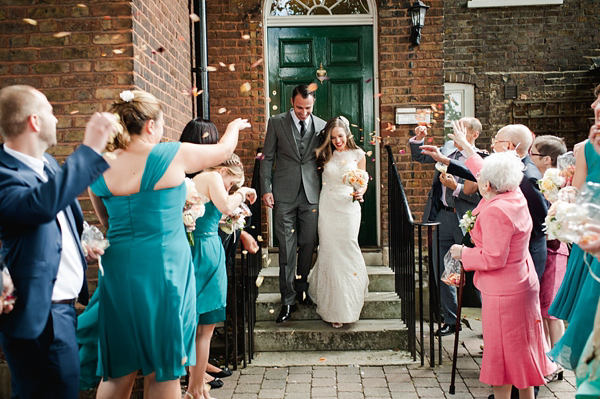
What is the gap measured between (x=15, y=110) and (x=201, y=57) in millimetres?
3814

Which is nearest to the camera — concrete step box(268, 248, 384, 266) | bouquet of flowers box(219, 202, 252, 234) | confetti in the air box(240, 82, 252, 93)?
bouquet of flowers box(219, 202, 252, 234)

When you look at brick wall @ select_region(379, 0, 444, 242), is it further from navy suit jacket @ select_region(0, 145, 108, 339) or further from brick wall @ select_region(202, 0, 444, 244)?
navy suit jacket @ select_region(0, 145, 108, 339)

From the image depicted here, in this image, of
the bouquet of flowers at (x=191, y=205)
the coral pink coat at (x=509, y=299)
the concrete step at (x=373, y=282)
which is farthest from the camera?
the concrete step at (x=373, y=282)

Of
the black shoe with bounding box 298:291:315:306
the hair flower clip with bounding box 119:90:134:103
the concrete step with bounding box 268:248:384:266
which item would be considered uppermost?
the hair flower clip with bounding box 119:90:134:103

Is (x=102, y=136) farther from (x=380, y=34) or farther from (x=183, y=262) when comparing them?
(x=380, y=34)

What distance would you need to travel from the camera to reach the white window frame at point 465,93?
945 centimetres

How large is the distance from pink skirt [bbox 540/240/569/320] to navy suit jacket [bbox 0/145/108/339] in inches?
137

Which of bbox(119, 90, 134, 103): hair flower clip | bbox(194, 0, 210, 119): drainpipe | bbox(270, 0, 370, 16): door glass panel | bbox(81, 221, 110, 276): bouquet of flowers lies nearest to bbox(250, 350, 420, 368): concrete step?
bbox(81, 221, 110, 276): bouquet of flowers

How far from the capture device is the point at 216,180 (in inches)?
138

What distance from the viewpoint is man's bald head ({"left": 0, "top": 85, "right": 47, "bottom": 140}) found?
2109mm

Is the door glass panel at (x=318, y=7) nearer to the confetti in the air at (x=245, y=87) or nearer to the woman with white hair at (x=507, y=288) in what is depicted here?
the confetti in the air at (x=245, y=87)

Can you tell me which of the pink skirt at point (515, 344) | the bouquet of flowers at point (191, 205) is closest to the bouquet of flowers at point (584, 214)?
the pink skirt at point (515, 344)

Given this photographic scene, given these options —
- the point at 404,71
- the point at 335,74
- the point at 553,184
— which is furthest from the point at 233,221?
A: the point at 404,71

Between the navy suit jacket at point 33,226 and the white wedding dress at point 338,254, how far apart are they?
122 inches
